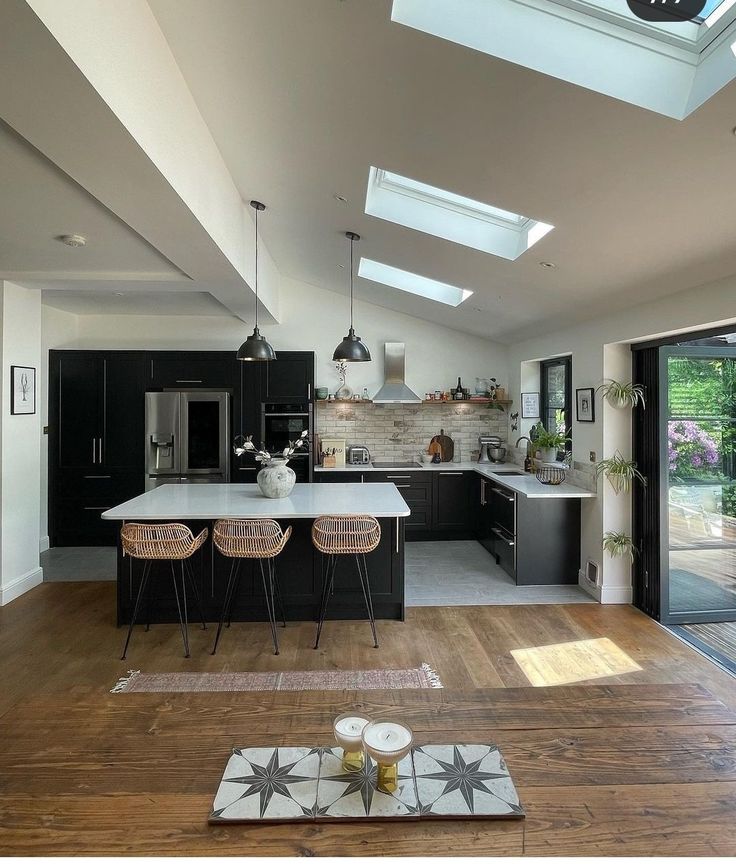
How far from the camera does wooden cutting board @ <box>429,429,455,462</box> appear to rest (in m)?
6.62

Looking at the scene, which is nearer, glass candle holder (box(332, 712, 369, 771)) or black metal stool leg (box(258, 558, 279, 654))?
glass candle holder (box(332, 712, 369, 771))

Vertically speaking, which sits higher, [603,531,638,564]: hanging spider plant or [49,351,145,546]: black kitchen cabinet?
[49,351,145,546]: black kitchen cabinet

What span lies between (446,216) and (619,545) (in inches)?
111

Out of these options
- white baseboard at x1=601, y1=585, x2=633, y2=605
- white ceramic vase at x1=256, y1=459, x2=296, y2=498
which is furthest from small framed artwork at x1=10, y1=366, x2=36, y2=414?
white baseboard at x1=601, y1=585, x2=633, y2=605

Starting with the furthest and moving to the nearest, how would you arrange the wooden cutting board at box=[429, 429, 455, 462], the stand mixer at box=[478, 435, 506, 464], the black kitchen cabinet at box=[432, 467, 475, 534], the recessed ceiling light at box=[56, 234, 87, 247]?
1. the wooden cutting board at box=[429, 429, 455, 462]
2. the stand mixer at box=[478, 435, 506, 464]
3. the black kitchen cabinet at box=[432, 467, 475, 534]
4. the recessed ceiling light at box=[56, 234, 87, 247]

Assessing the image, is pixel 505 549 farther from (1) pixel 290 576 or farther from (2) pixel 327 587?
(1) pixel 290 576

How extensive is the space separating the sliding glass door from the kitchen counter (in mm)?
652

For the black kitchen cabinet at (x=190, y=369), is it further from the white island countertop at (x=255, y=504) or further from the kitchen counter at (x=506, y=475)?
the white island countertop at (x=255, y=504)

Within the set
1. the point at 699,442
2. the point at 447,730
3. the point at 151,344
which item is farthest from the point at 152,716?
the point at 151,344

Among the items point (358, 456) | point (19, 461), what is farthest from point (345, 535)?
point (19, 461)

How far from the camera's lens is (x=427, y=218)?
361cm

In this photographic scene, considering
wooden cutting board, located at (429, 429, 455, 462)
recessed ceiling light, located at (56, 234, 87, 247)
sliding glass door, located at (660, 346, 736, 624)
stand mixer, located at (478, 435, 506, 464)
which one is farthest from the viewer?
wooden cutting board, located at (429, 429, 455, 462)

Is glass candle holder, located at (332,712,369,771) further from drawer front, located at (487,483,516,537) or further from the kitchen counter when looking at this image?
drawer front, located at (487,483,516,537)

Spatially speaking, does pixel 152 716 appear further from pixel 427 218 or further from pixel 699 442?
pixel 699 442
